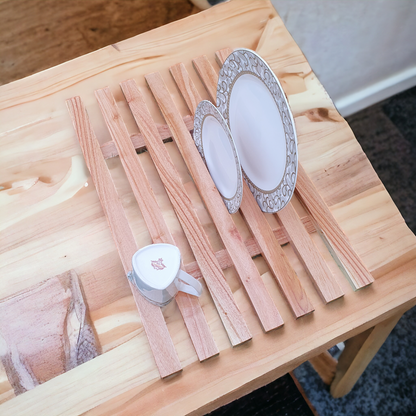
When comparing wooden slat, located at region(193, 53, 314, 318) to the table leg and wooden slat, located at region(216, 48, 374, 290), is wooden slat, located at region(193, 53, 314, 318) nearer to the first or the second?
wooden slat, located at region(216, 48, 374, 290)

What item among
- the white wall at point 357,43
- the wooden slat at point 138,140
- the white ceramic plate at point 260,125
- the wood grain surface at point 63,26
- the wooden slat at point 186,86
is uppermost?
the wood grain surface at point 63,26

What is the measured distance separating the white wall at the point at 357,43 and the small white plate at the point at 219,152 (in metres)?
0.59

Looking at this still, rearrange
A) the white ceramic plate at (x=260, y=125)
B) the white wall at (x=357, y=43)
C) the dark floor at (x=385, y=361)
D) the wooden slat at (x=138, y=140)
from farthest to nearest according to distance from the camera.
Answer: the white wall at (x=357, y=43), the dark floor at (x=385, y=361), the wooden slat at (x=138, y=140), the white ceramic plate at (x=260, y=125)

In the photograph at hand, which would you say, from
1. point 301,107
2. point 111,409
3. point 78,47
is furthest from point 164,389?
point 78,47

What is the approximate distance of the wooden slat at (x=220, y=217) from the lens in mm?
579

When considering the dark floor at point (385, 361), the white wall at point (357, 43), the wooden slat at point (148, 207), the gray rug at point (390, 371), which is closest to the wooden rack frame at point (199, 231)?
the wooden slat at point (148, 207)

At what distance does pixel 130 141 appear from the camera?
Result: 0.68 meters

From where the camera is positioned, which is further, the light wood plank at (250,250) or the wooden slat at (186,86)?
the wooden slat at (186,86)

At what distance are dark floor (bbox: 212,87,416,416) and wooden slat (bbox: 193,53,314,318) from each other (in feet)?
1.51

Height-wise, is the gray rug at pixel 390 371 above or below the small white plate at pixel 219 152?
below

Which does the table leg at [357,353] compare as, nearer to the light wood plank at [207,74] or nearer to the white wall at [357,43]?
the light wood plank at [207,74]

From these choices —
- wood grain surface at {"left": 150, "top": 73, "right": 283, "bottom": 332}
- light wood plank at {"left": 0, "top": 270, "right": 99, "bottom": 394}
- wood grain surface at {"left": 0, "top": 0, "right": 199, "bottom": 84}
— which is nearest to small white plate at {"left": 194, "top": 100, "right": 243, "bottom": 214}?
wood grain surface at {"left": 150, "top": 73, "right": 283, "bottom": 332}

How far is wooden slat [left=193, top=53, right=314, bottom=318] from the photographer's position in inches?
23.1

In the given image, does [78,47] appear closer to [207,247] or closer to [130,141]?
[130,141]
